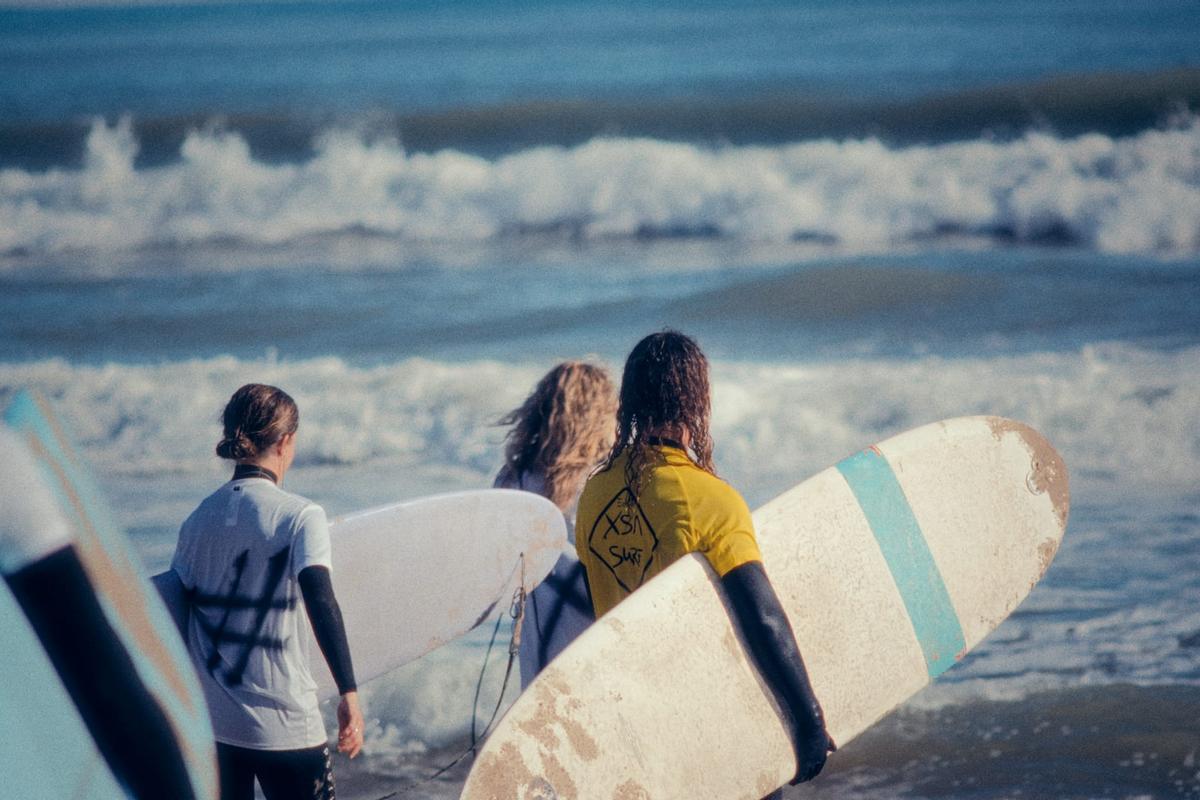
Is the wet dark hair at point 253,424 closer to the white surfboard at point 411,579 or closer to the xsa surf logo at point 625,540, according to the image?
the xsa surf logo at point 625,540

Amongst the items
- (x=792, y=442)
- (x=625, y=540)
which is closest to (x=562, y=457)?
(x=625, y=540)

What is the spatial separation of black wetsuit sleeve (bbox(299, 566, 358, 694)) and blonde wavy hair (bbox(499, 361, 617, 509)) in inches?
25.7

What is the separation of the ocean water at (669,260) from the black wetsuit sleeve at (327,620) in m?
1.20

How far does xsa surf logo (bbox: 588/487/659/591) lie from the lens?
1.97m

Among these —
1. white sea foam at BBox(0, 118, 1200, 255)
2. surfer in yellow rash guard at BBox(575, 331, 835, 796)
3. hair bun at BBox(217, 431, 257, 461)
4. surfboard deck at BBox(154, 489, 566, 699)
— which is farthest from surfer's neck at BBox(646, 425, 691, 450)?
white sea foam at BBox(0, 118, 1200, 255)

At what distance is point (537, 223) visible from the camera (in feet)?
42.7

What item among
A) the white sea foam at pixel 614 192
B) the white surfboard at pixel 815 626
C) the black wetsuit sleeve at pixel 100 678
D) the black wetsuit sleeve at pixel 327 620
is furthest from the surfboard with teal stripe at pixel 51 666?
the white sea foam at pixel 614 192

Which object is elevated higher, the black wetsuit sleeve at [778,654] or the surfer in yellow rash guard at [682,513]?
the surfer in yellow rash guard at [682,513]

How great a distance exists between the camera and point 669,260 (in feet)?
39.9

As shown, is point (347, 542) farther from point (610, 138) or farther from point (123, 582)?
point (610, 138)

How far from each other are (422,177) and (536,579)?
11.2 meters

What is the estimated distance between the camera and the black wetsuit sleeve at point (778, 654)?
1.92m

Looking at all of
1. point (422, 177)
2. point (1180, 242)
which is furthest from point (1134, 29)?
point (422, 177)

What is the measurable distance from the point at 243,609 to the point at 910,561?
49.6 inches
